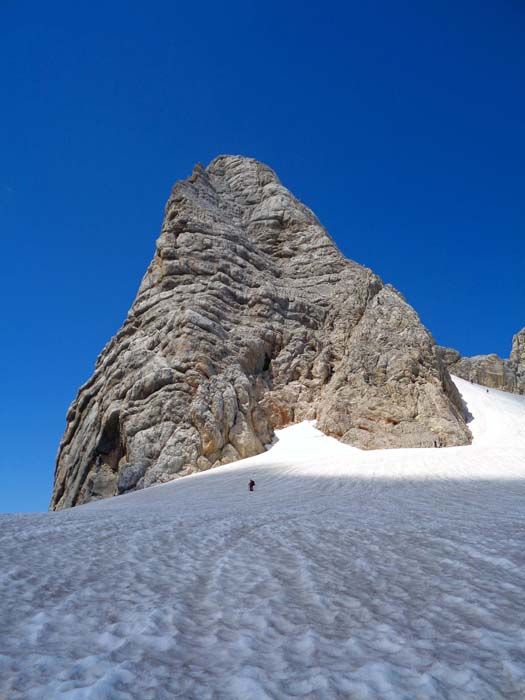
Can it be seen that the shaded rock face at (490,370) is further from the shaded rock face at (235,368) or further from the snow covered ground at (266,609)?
the snow covered ground at (266,609)

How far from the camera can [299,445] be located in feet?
105

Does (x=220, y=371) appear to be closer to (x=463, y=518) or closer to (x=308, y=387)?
(x=308, y=387)

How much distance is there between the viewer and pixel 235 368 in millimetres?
34188

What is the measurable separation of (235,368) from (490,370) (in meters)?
38.6

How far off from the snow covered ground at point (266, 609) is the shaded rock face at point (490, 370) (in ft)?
177

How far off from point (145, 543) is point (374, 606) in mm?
3610

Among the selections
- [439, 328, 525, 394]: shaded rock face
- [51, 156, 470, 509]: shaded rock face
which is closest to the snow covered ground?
[51, 156, 470, 509]: shaded rock face

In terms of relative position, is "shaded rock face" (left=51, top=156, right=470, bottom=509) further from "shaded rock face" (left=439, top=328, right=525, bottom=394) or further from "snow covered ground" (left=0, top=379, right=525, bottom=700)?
"snow covered ground" (left=0, top=379, right=525, bottom=700)

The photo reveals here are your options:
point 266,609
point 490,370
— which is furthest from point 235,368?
point 490,370

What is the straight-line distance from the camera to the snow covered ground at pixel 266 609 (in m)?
2.45

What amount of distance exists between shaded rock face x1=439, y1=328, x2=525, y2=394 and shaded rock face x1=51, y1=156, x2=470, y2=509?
2168cm

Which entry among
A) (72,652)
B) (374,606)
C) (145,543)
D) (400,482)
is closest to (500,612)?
(374,606)

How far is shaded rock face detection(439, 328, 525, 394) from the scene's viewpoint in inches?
2245

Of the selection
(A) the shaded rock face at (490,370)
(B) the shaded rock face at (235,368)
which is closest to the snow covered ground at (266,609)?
(B) the shaded rock face at (235,368)
